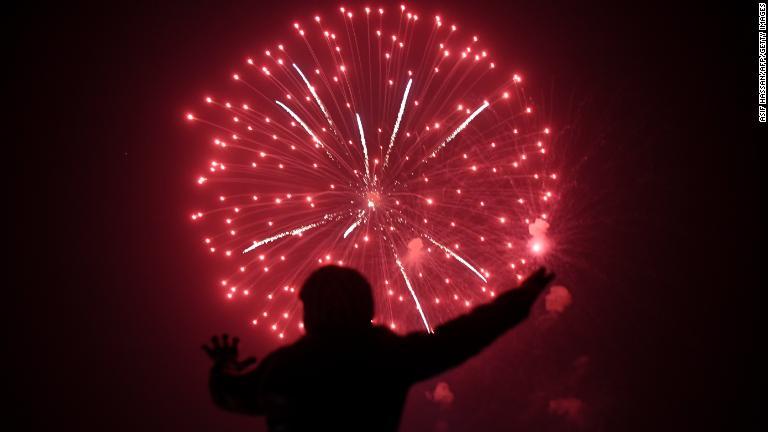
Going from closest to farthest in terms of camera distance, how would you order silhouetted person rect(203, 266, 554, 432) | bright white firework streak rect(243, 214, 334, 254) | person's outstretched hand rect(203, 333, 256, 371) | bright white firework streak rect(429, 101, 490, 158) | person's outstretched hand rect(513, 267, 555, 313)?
1. silhouetted person rect(203, 266, 554, 432)
2. person's outstretched hand rect(513, 267, 555, 313)
3. person's outstretched hand rect(203, 333, 256, 371)
4. bright white firework streak rect(429, 101, 490, 158)
5. bright white firework streak rect(243, 214, 334, 254)

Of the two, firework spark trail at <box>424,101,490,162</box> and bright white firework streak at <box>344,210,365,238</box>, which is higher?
firework spark trail at <box>424,101,490,162</box>

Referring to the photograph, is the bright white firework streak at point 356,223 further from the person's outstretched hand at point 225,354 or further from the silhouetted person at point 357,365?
the silhouetted person at point 357,365

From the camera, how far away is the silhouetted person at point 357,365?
2.04 metres

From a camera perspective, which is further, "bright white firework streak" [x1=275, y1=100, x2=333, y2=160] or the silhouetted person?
"bright white firework streak" [x1=275, y1=100, x2=333, y2=160]

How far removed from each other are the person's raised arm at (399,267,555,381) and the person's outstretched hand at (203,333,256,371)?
1.01 meters

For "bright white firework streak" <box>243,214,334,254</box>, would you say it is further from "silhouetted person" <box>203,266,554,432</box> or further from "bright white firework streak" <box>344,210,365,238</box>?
"silhouetted person" <box>203,266,554,432</box>

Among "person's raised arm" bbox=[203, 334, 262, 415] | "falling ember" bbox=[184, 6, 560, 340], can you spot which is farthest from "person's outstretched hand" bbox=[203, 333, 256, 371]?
"falling ember" bbox=[184, 6, 560, 340]

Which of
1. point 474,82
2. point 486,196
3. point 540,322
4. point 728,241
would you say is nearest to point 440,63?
point 474,82

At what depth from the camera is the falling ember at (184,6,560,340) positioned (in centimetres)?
901

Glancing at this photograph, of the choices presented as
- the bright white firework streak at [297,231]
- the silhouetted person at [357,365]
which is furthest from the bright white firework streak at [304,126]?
the silhouetted person at [357,365]

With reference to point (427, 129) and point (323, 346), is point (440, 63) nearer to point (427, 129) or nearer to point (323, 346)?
point (427, 129)

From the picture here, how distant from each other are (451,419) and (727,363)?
21.9ft

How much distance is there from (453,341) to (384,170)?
7.02m

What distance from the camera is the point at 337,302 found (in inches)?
90.7
